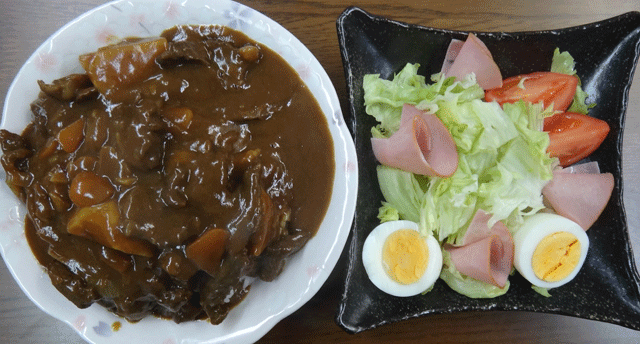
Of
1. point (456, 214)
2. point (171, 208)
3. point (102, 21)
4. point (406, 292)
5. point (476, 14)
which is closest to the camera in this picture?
point (171, 208)

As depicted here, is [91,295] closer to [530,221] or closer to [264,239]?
[264,239]

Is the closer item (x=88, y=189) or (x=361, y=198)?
(x=88, y=189)

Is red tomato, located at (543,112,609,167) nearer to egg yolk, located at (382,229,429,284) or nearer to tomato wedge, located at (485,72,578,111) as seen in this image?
tomato wedge, located at (485,72,578,111)

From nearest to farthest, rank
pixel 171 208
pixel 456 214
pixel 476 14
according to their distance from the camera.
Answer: pixel 171 208
pixel 456 214
pixel 476 14

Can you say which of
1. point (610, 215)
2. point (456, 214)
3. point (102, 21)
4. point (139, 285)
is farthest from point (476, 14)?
point (139, 285)

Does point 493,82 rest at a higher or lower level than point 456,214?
higher

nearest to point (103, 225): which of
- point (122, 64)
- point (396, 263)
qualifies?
point (122, 64)

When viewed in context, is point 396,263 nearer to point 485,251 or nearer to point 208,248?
point 485,251
